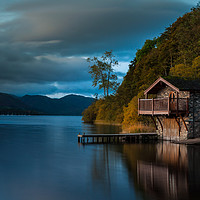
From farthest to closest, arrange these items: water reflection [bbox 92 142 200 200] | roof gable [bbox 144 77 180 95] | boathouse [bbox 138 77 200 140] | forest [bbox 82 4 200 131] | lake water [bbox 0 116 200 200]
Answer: forest [bbox 82 4 200 131], roof gable [bbox 144 77 180 95], boathouse [bbox 138 77 200 140], water reflection [bbox 92 142 200 200], lake water [bbox 0 116 200 200]

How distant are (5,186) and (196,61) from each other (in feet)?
106

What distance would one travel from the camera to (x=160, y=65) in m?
61.2

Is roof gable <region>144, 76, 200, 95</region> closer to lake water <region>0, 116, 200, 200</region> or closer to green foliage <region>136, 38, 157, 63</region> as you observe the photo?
lake water <region>0, 116, 200, 200</region>

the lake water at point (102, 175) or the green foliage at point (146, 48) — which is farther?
the green foliage at point (146, 48)

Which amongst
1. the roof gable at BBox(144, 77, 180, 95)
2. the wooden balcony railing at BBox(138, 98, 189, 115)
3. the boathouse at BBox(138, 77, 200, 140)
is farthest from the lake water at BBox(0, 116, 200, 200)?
the roof gable at BBox(144, 77, 180, 95)

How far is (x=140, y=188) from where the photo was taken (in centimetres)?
1445

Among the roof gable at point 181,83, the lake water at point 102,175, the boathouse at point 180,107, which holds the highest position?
the roof gable at point 181,83

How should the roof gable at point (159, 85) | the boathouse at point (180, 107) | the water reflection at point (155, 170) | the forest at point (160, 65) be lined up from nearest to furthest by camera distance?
1. the water reflection at point (155, 170)
2. the boathouse at point (180, 107)
3. the roof gable at point (159, 85)
4. the forest at point (160, 65)

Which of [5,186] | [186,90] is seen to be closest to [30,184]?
[5,186]

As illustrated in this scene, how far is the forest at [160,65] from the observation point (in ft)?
150

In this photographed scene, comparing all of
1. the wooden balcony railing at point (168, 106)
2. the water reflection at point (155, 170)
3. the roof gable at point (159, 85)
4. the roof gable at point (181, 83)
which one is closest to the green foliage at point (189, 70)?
the roof gable at point (159, 85)

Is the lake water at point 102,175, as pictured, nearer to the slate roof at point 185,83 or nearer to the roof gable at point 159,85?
the slate roof at point 185,83

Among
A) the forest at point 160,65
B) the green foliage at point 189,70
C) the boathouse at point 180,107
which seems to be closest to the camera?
the boathouse at point 180,107

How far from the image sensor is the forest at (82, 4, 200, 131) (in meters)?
45.8
